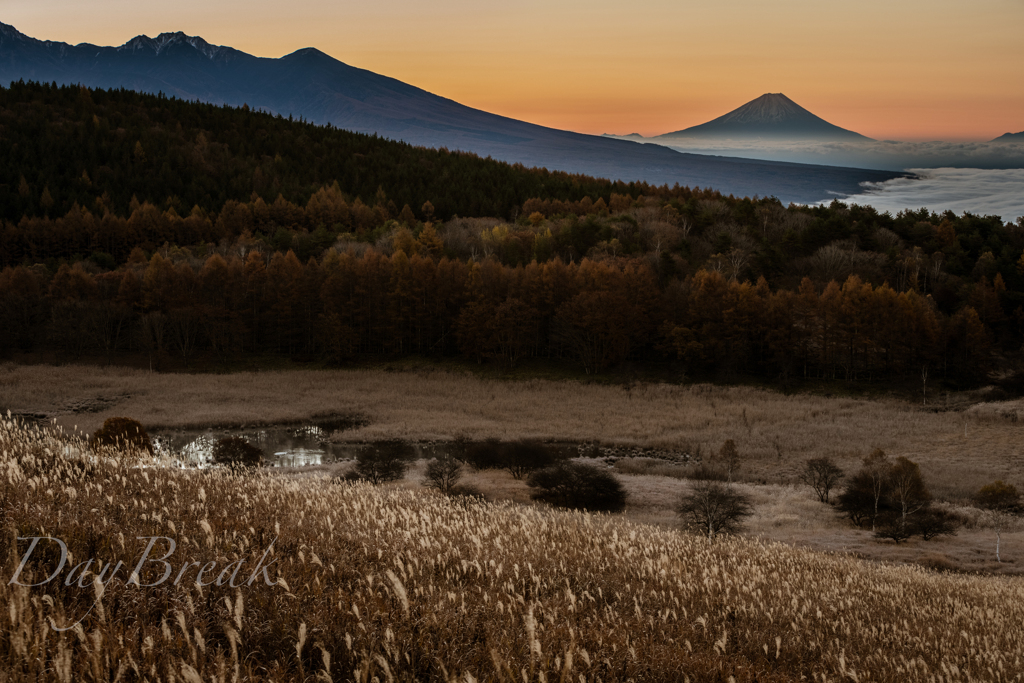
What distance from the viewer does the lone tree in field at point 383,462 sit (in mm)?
33688

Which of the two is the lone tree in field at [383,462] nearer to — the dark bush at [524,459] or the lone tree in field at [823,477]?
the dark bush at [524,459]

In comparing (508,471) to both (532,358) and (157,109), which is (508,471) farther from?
(157,109)

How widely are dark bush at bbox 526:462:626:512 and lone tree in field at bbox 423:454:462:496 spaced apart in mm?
3671

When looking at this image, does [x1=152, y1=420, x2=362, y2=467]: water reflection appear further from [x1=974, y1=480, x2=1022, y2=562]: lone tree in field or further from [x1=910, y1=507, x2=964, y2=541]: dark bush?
[x1=974, y1=480, x2=1022, y2=562]: lone tree in field

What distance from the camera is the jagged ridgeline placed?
456 feet

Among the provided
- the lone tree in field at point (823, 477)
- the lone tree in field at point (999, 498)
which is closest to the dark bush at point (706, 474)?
the lone tree in field at point (823, 477)

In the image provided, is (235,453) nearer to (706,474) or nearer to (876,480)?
(706,474)

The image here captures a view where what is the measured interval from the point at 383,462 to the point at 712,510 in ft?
56.6

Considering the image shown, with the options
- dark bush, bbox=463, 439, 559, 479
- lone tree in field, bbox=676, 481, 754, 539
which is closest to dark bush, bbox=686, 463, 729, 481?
lone tree in field, bbox=676, 481, 754, 539

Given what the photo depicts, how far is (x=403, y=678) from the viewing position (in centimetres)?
433

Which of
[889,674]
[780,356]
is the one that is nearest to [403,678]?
[889,674]

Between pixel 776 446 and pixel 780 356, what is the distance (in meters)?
27.1

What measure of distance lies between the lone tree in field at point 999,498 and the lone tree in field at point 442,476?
24.7 metres

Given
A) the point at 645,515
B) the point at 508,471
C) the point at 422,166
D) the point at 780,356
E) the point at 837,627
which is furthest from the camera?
the point at 422,166
